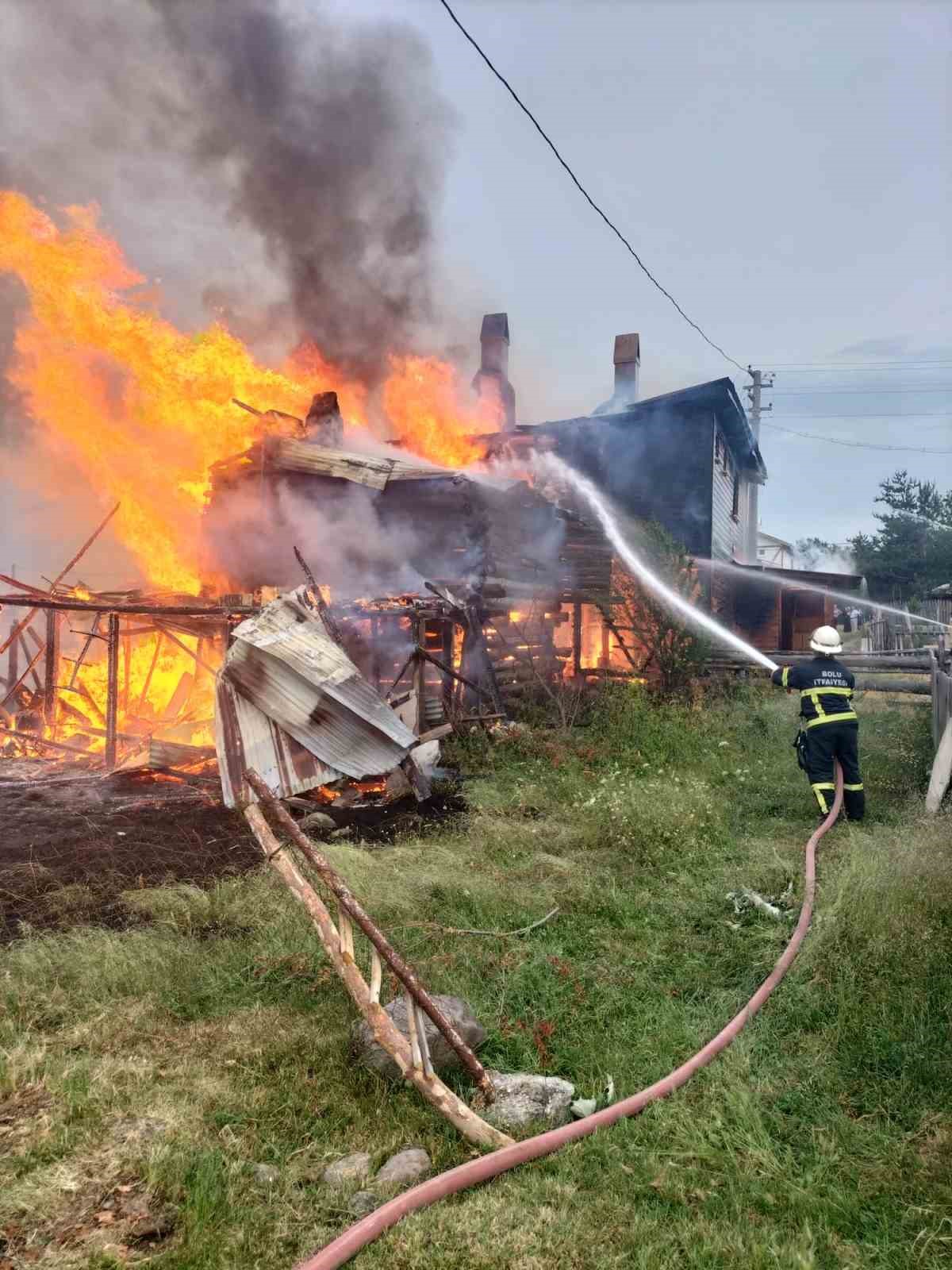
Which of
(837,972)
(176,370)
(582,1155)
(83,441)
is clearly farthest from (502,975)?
(83,441)

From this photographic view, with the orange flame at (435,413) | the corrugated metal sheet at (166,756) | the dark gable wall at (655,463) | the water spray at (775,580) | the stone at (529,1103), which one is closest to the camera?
A: the stone at (529,1103)

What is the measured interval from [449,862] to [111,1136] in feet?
12.4

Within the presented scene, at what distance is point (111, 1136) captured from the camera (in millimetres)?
3049

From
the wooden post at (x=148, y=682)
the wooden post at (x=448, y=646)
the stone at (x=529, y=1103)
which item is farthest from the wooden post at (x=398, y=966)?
the wooden post at (x=148, y=682)

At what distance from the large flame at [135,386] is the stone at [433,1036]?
45.9 feet

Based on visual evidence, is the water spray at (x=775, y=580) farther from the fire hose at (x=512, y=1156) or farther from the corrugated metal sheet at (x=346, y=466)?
the fire hose at (x=512, y=1156)

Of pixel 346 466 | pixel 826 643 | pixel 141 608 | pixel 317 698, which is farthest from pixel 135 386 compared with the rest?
pixel 826 643

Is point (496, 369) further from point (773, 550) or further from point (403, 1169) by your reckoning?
point (773, 550)

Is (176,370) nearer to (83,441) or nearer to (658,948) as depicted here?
(83,441)

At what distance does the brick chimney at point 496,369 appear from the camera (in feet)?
75.1

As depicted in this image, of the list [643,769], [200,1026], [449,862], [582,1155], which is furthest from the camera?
[643,769]

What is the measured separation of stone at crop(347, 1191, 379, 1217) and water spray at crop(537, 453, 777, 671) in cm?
A: 697

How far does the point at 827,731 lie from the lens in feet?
24.2

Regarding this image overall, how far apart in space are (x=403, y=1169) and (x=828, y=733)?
6.04m
